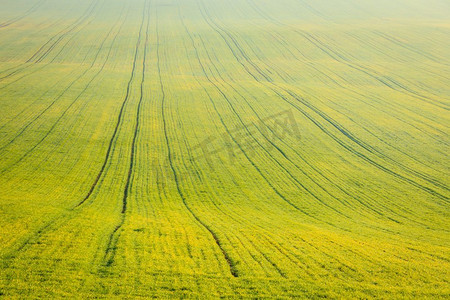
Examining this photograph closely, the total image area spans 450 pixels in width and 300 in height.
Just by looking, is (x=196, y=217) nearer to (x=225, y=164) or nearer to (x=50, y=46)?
(x=225, y=164)

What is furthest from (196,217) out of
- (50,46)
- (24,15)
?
(24,15)

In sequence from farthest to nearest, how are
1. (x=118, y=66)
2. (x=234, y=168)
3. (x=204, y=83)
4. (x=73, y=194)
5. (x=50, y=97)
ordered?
(x=118, y=66) < (x=204, y=83) < (x=50, y=97) < (x=234, y=168) < (x=73, y=194)

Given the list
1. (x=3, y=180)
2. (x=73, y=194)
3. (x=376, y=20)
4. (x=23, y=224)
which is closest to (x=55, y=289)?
(x=23, y=224)

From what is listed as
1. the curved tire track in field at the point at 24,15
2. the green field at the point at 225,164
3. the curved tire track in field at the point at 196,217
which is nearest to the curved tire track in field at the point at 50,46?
the green field at the point at 225,164

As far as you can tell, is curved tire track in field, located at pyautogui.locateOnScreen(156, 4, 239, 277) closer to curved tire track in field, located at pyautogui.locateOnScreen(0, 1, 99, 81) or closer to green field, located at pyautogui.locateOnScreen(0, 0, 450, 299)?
green field, located at pyautogui.locateOnScreen(0, 0, 450, 299)

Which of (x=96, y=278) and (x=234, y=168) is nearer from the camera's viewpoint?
(x=96, y=278)

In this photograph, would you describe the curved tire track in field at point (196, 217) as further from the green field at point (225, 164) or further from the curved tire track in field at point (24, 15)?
the curved tire track in field at point (24, 15)

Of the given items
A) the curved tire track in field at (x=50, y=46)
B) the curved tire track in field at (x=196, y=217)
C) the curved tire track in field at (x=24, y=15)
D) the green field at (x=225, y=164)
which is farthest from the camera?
the curved tire track in field at (x=24, y=15)

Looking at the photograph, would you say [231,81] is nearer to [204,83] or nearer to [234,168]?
[204,83]
